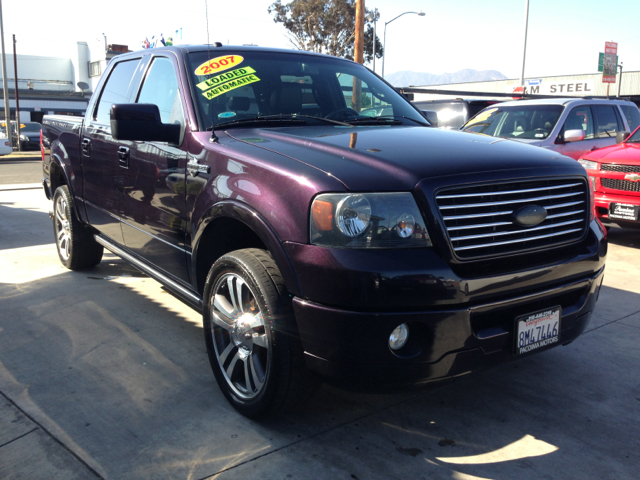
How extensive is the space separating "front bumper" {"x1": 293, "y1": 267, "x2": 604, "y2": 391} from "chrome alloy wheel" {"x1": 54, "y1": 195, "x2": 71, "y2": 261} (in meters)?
3.77

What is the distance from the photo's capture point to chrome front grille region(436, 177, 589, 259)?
2.38 m

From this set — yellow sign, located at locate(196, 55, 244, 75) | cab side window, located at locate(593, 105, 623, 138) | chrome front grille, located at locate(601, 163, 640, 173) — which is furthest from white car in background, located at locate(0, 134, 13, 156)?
yellow sign, located at locate(196, 55, 244, 75)

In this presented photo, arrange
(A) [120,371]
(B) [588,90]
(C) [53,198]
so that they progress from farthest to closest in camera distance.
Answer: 1. (B) [588,90]
2. (C) [53,198]
3. (A) [120,371]

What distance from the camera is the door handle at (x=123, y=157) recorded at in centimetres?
382

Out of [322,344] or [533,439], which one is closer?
[322,344]

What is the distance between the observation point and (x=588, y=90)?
145 ft

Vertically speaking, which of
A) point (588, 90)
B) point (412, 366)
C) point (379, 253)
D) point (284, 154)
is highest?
point (588, 90)

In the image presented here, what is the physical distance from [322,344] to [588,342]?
7.73 ft

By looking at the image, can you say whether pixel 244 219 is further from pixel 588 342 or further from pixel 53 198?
pixel 53 198

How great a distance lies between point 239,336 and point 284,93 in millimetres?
1579

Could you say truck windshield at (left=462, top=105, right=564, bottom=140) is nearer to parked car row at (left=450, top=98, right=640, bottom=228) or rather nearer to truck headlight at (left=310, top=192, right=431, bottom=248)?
parked car row at (left=450, top=98, right=640, bottom=228)

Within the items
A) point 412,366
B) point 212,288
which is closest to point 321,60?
point 212,288

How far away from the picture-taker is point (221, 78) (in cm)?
343

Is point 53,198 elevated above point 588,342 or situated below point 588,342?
above
